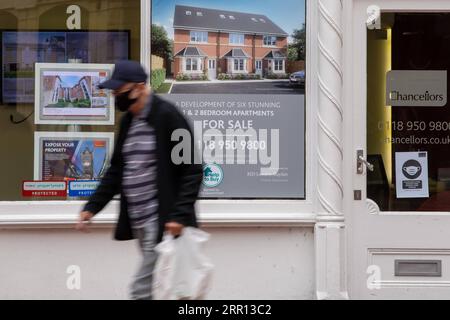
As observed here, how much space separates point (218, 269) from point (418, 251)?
5.56 feet

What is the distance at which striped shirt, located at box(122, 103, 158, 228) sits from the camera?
478cm

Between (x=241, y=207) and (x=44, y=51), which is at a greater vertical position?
(x=44, y=51)

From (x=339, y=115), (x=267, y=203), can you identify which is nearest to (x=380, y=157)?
(x=339, y=115)

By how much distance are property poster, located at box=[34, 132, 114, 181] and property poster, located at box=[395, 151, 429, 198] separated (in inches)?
98.6

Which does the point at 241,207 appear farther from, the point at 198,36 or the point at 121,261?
the point at 198,36

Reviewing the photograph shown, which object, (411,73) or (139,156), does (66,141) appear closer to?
(139,156)

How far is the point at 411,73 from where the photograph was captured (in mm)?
6895

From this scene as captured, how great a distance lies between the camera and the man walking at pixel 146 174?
4.65 m

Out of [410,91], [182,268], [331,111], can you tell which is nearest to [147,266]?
[182,268]

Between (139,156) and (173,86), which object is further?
(173,86)

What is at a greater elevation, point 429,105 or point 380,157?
point 429,105

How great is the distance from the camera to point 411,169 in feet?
22.7

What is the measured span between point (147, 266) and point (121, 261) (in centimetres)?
217

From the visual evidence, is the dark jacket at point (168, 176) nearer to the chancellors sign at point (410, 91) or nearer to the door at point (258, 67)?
the door at point (258, 67)
